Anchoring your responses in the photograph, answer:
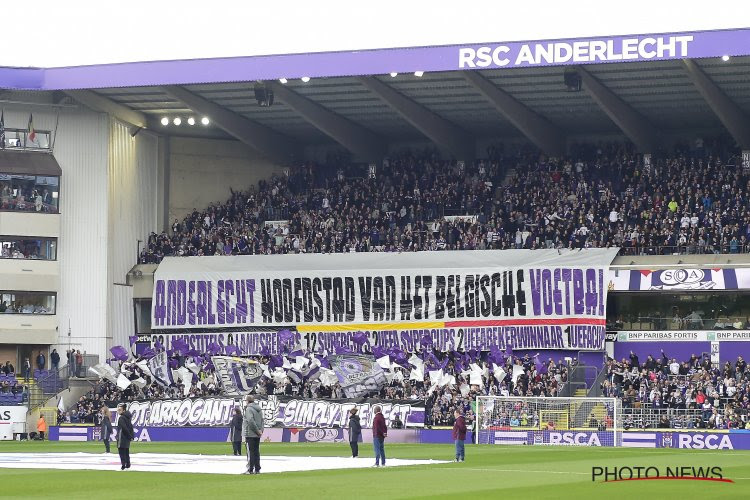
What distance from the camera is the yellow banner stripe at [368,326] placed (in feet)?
202

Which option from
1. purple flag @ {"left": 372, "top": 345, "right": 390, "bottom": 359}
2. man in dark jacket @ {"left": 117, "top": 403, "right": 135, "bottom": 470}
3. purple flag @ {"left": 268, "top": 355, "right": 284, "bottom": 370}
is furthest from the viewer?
purple flag @ {"left": 268, "top": 355, "right": 284, "bottom": 370}

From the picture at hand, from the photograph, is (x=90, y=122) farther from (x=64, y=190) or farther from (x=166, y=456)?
(x=166, y=456)

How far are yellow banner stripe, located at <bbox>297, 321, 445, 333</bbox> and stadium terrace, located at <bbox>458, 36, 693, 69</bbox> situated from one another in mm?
11490

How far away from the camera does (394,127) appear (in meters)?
70.5

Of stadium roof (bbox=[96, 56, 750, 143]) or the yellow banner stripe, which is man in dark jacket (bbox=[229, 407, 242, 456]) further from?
stadium roof (bbox=[96, 56, 750, 143])

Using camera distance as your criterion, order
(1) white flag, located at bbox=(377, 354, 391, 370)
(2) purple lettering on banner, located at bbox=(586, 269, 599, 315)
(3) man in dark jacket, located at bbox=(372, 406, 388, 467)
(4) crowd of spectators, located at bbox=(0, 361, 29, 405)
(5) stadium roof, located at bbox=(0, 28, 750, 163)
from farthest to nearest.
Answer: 1. (4) crowd of spectators, located at bbox=(0, 361, 29, 405)
2. (2) purple lettering on banner, located at bbox=(586, 269, 599, 315)
3. (5) stadium roof, located at bbox=(0, 28, 750, 163)
4. (1) white flag, located at bbox=(377, 354, 391, 370)
5. (3) man in dark jacket, located at bbox=(372, 406, 388, 467)

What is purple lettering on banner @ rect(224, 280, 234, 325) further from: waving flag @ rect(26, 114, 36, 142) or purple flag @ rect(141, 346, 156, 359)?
waving flag @ rect(26, 114, 36, 142)

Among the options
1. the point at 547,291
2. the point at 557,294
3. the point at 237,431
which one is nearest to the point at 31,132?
the point at 547,291

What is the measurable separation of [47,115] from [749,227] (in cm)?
3302

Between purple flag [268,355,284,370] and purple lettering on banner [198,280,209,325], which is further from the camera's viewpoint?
purple lettering on banner [198,280,209,325]

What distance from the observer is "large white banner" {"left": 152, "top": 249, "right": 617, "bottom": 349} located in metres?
59.3

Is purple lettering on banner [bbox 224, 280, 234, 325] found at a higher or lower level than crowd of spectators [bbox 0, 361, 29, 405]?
higher

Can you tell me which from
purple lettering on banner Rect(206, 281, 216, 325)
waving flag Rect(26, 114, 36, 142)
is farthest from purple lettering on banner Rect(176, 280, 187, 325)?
waving flag Rect(26, 114, 36, 142)

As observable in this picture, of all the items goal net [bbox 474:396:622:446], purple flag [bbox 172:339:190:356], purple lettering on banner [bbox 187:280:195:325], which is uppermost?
purple lettering on banner [bbox 187:280:195:325]
